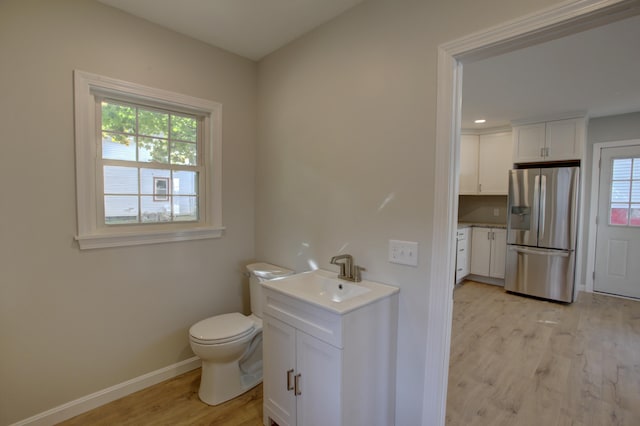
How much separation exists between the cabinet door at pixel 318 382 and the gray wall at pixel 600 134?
429cm

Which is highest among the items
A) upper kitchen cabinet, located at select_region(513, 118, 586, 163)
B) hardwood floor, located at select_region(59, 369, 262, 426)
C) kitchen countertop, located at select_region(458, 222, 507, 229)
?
upper kitchen cabinet, located at select_region(513, 118, 586, 163)

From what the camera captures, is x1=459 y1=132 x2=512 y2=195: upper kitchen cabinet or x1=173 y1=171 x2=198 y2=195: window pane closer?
x1=173 y1=171 x2=198 y2=195: window pane

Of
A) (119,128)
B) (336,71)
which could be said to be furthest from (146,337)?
(336,71)

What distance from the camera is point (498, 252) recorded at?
181 inches

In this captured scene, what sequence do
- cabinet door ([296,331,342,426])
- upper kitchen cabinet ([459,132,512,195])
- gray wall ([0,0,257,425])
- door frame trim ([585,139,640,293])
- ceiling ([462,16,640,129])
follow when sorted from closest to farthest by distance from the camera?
cabinet door ([296,331,342,426])
gray wall ([0,0,257,425])
ceiling ([462,16,640,129])
door frame trim ([585,139,640,293])
upper kitchen cabinet ([459,132,512,195])

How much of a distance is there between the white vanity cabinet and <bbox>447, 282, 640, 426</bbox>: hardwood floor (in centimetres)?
82

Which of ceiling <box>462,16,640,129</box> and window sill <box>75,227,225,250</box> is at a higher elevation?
ceiling <box>462,16,640,129</box>

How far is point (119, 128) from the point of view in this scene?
6.75ft

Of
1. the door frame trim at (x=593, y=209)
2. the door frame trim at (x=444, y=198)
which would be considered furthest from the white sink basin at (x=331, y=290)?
the door frame trim at (x=593, y=209)

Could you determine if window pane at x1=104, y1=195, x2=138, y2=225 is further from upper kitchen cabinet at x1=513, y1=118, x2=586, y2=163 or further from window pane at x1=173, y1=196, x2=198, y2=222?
upper kitchen cabinet at x1=513, y1=118, x2=586, y2=163

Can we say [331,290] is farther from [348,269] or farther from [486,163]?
[486,163]

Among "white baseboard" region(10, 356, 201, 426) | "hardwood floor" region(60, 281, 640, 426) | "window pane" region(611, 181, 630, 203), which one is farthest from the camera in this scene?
"window pane" region(611, 181, 630, 203)

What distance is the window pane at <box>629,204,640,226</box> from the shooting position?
3.92m

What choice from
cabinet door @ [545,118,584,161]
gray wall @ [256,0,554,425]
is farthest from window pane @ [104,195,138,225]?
cabinet door @ [545,118,584,161]
